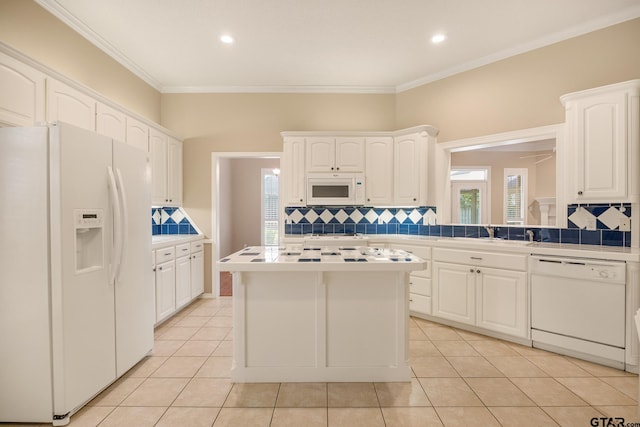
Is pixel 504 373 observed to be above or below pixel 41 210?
below

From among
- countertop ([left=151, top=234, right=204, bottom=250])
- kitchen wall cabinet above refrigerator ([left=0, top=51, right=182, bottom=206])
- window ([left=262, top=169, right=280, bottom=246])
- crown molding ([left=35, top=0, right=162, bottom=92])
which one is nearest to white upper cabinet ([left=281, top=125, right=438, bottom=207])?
countertop ([left=151, top=234, right=204, bottom=250])

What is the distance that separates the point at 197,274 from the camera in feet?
13.5

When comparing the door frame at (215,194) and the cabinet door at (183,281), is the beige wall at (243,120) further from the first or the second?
the cabinet door at (183,281)

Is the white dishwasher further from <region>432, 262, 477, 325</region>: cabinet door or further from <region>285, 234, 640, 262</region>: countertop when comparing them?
<region>432, 262, 477, 325</region>: cabinet door

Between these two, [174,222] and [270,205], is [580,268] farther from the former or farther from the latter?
[270,205]

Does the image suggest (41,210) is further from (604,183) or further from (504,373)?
(604,183)

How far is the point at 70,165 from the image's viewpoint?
1.80 meters

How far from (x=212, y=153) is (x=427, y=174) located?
297 cm

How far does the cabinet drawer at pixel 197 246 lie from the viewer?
400cm

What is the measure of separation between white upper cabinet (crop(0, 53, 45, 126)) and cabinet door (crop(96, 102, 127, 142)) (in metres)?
0.58

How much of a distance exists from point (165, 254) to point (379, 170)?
2.78 m

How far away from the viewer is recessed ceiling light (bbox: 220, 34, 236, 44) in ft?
10.0

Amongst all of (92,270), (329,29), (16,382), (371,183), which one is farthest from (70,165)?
(371,183)

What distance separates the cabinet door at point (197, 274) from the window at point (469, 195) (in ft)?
11.2
